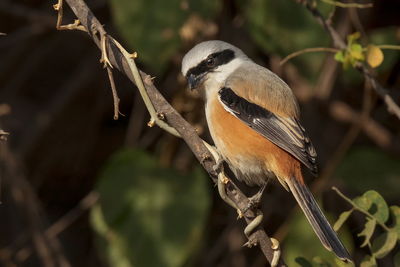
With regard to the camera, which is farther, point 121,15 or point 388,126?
point 388,126

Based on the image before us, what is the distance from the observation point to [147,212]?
4059 millimetres

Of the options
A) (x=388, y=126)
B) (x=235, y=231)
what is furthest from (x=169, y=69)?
(x=388, y=126)

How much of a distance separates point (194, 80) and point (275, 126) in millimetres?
463

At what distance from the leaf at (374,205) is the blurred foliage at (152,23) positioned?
1417 millimetres

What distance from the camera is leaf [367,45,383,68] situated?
318cm

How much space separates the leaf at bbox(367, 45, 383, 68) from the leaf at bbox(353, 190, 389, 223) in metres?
0.65

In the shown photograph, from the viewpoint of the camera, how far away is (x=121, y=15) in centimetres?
384

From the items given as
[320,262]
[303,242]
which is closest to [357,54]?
[320,262]

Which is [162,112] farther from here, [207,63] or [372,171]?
[372,171]

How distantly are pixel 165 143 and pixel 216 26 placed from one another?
74 centimetres

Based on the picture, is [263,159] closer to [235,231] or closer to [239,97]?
[239,97]

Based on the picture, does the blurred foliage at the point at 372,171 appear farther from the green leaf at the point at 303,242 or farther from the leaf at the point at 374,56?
the leaf at the point at 374,56

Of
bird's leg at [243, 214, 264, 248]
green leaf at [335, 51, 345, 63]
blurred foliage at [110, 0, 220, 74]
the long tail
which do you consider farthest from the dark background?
bird's leg at [243, 214, 264, 248]

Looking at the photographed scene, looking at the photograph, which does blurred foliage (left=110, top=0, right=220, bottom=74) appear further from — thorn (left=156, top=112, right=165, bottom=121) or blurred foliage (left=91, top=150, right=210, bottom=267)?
thorn (left=156, top=112, right=165, bottom=121)
